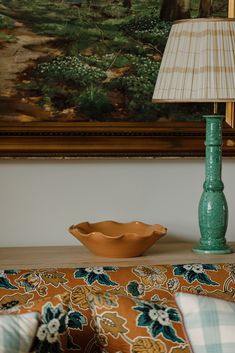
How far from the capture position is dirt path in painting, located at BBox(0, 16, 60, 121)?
8.84ft

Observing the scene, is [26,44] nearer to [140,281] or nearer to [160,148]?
[160,148]

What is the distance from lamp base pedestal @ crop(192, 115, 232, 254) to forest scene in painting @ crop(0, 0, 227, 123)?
0.25 m

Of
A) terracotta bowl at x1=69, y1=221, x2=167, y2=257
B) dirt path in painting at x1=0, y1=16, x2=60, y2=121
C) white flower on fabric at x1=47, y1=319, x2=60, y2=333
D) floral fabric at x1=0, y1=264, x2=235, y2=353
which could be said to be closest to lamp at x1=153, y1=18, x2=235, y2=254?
terracotta bowl at x1=69, y1=221, x2=167, y2=257

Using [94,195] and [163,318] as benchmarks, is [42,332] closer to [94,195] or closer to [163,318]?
[163,318]

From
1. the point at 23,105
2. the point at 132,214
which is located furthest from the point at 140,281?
the point at 23,105

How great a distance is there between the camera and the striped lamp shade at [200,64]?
2430mm

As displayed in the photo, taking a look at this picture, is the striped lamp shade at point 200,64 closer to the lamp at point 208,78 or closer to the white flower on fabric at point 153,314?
the lamp at point 208,78

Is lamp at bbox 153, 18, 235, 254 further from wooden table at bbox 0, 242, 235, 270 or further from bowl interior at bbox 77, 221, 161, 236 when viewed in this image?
bowl interior at bbox 77, 221, 161, 236

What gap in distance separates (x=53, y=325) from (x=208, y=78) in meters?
0.86

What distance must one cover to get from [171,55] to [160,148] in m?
0.40

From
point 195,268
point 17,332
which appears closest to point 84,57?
point 195,268

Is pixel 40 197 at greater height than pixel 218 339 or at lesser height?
greater

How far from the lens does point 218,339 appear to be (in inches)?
79.0

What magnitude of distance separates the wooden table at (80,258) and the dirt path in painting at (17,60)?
44 cm
